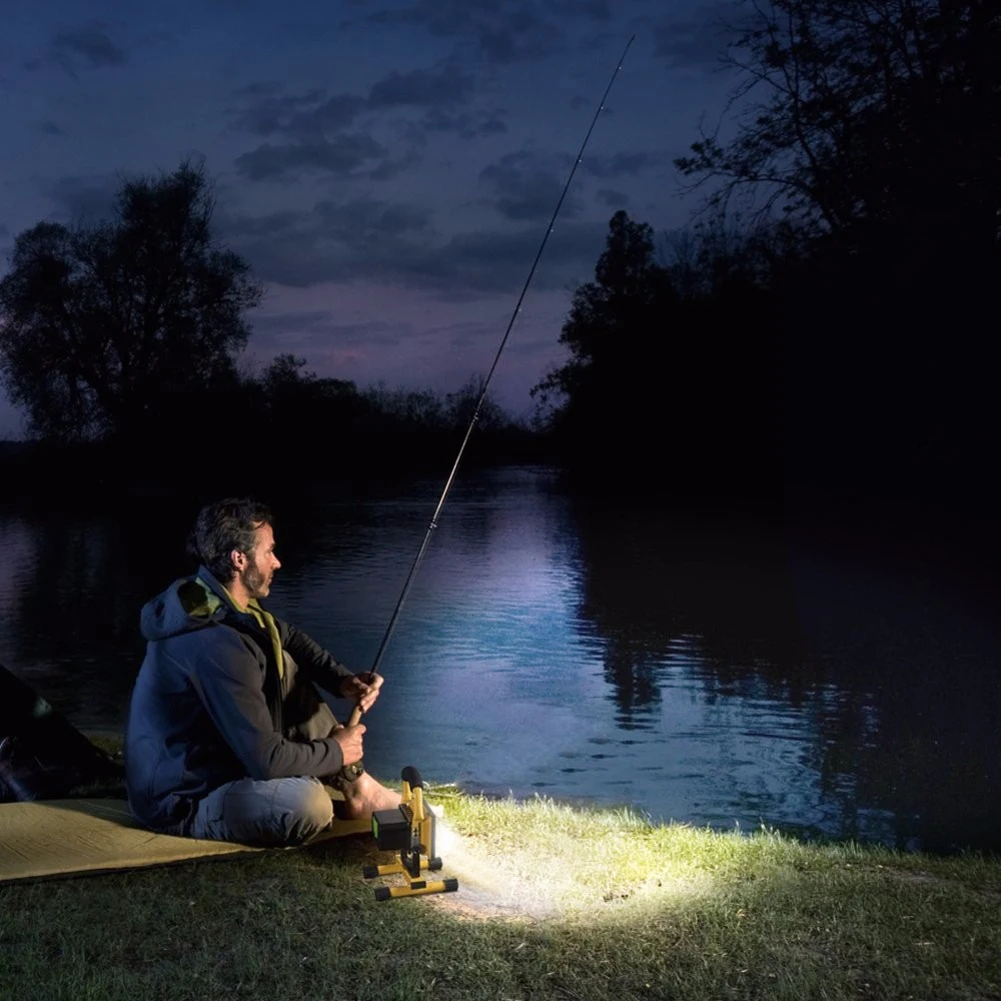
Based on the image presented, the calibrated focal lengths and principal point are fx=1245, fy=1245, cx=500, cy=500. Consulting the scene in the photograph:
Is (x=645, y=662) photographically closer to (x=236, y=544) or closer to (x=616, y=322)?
(x=236, y=544)

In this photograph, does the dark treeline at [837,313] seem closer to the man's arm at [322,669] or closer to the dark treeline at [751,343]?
the dark treeline at [751,343]

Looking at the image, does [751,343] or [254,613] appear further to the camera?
[751,343]

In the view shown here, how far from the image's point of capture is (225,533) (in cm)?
454

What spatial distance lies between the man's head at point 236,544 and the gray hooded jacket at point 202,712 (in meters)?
0.07

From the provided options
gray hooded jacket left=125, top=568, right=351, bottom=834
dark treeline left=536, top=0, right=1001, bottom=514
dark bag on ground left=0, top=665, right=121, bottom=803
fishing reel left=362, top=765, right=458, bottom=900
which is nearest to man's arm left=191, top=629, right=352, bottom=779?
gray hooded jacket left=125, top=568, right=351, bottom=834

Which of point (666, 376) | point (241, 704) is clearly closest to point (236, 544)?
point (241, 704)

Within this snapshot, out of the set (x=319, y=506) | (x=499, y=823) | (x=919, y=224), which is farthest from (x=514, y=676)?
(x=319, y=506)

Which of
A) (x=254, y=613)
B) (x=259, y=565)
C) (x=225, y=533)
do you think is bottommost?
(x=254, y=613)

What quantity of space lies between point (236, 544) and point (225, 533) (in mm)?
58

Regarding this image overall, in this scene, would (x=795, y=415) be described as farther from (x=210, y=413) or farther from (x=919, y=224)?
(x=210, y=413)

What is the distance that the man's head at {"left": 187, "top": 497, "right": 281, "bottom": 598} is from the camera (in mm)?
4551

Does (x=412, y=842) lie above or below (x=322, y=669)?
below

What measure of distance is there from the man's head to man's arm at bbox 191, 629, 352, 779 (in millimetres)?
238

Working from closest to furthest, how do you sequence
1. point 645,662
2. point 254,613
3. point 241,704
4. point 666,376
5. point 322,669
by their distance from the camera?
point 241,704, point 254,613, point 322,669, point 645,662, point 666,376
